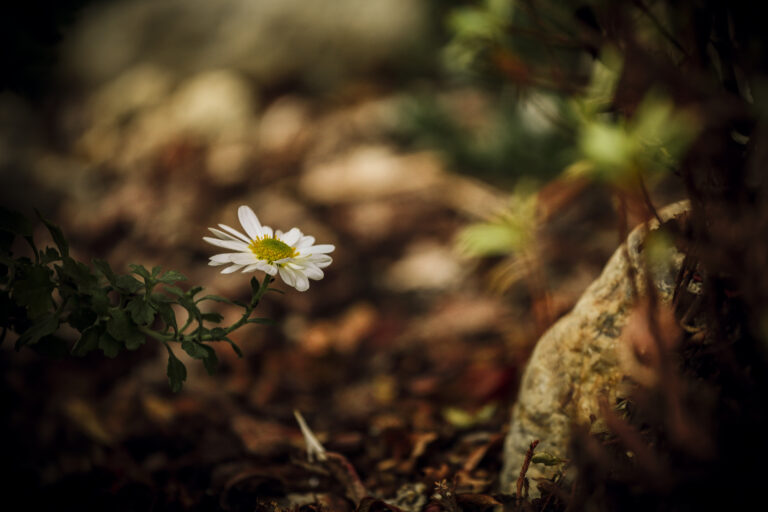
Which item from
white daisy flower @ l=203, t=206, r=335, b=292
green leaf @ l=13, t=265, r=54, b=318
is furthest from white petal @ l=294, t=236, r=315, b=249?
green leaf @ l=13, t=265, r=54, b=318

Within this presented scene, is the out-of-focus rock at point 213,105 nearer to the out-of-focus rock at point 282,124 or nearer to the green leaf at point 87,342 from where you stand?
the out-of-focus rock at point 282,124

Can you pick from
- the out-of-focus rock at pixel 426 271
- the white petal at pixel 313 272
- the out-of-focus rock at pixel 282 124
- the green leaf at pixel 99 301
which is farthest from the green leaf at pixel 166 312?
the out-of-focus rock at pixel 282 124

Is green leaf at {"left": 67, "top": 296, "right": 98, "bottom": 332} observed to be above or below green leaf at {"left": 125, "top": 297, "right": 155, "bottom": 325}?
above

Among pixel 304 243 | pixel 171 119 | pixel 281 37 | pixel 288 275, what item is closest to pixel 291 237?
pixel 304 243

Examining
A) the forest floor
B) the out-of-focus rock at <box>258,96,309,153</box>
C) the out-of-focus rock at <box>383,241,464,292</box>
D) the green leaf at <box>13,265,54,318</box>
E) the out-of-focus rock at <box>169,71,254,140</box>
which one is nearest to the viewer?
the green leaf at <box>13,265,54,318</box>

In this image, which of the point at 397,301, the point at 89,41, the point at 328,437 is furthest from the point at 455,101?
the point at 89,41

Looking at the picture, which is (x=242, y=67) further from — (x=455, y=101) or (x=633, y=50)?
(x=633, y=50)

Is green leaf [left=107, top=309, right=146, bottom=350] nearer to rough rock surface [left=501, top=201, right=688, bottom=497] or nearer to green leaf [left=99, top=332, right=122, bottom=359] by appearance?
green leaf [left=99, top=332, right=122, bottom=359]
